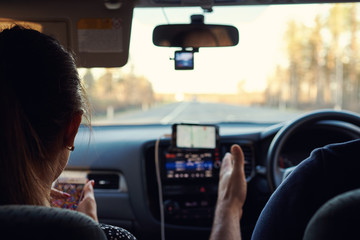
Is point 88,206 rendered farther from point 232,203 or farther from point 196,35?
point 196,35

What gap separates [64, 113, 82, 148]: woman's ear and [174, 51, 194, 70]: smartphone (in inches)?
65.9

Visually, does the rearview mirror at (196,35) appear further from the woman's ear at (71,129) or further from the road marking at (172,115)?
the road marking at (172,115)

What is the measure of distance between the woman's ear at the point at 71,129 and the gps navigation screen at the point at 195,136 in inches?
89.2

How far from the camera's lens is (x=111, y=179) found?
170 inches

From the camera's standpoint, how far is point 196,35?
9.89ft

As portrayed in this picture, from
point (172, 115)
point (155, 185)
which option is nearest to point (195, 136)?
point (155, 185)

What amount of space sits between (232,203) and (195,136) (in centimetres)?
147

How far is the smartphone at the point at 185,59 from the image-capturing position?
3.08 m

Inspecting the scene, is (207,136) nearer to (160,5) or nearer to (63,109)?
(160,5)

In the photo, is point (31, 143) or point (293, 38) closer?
point (31, 143)

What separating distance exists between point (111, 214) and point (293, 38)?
33.1 m

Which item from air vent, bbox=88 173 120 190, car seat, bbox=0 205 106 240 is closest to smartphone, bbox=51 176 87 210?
air vent, bbox=88 173 120 190

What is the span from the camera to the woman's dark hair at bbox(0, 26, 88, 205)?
124cm

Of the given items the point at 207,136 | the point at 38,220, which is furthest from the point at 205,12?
the point at 38,220
